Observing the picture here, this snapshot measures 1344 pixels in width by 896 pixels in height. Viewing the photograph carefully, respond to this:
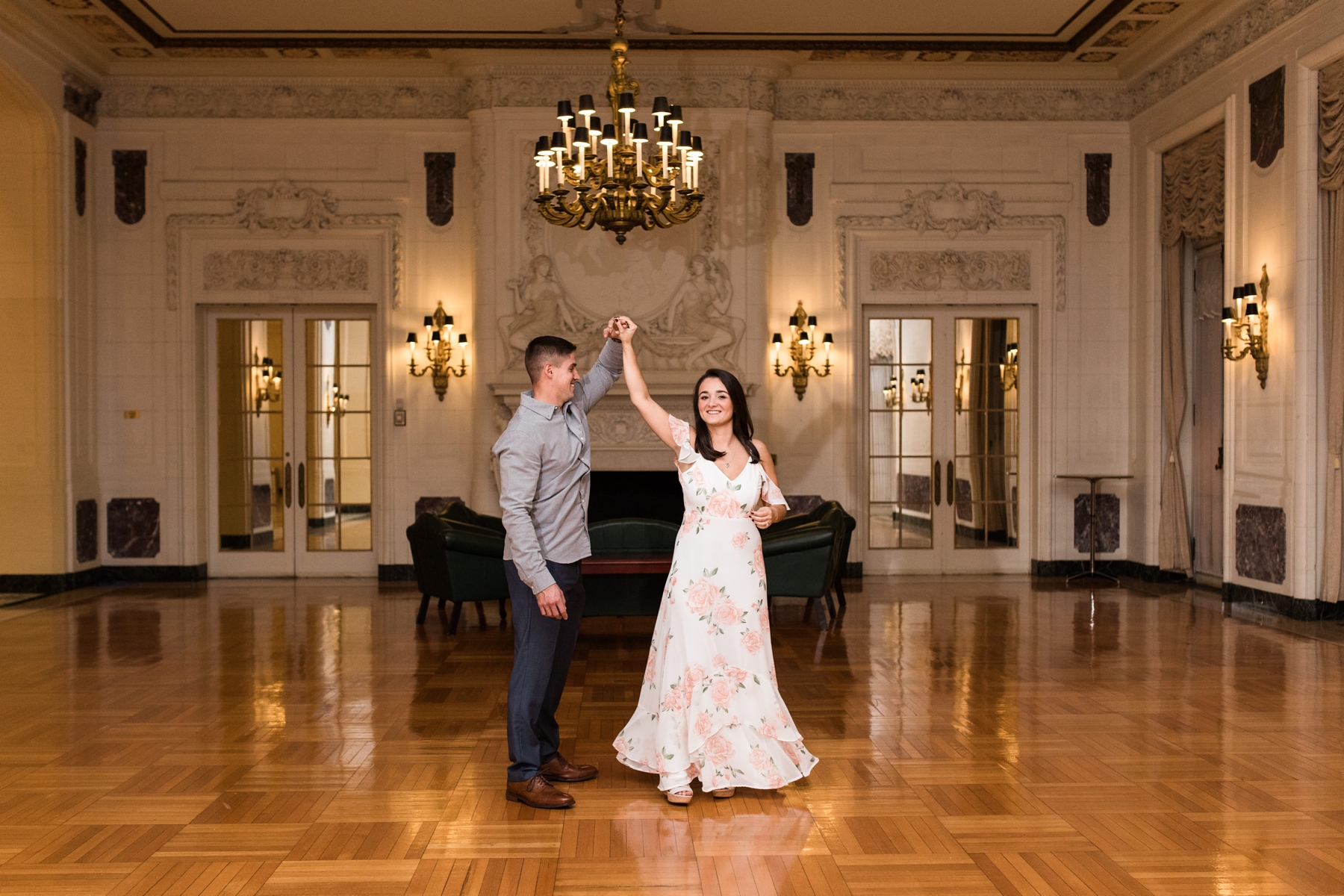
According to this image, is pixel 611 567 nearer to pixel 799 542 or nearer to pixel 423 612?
pixel 799 542

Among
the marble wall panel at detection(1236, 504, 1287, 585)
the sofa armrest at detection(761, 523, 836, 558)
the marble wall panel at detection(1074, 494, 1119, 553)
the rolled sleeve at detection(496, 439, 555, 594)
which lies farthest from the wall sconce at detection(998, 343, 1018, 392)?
the rolled sleeve at detection(496, 439, 555, 594)

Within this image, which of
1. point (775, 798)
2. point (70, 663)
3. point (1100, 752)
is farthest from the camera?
point (70, 663)

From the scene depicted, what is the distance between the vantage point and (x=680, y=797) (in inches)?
141

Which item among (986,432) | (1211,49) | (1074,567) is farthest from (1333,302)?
(1074,567)

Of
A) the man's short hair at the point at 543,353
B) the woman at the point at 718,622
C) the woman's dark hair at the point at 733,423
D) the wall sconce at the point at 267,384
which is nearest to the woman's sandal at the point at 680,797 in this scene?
the woman at the point at 718,622

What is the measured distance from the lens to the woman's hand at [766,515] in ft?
12.0

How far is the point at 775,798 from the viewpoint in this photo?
3.67 metres

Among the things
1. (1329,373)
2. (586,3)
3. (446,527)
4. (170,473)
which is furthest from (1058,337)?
(170,473)

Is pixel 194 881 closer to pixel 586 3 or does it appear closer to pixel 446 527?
pixel 446 527

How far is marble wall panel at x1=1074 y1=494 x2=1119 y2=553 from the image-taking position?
10.2 meters

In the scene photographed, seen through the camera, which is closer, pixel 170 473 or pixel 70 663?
pixel 70 663

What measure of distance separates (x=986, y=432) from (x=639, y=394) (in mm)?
7313

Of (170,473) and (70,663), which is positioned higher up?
(170,473)

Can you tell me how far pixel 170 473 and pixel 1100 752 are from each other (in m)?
8.45
